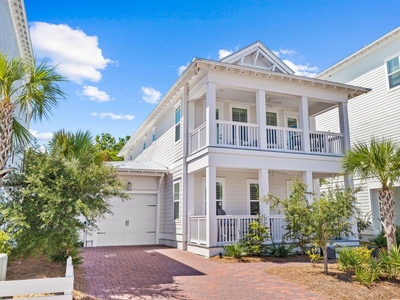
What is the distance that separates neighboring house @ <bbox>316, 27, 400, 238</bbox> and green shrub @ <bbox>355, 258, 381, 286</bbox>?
26.8 ft

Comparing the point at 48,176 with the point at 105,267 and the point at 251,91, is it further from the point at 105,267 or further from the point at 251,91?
the point at 251,91

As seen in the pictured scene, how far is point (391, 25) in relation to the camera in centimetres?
1573

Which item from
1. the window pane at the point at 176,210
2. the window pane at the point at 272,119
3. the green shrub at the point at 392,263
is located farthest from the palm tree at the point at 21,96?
the window pane at the point at 272,119

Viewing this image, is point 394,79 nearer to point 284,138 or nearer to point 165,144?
point 284,138

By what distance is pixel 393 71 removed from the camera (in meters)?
15.6

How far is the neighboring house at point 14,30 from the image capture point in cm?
978

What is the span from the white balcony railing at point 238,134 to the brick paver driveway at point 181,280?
15.1 ft

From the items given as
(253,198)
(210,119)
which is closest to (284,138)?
(253,198)

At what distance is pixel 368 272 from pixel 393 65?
12.4 m

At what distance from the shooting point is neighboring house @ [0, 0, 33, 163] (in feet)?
32.1

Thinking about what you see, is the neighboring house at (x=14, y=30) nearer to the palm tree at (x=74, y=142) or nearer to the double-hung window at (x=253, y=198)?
the palm tree at (x=74, y=142)

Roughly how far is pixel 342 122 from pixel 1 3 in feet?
45.2

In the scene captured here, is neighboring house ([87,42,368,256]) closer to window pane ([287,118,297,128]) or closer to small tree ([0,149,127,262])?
window pane ([287,118,297,128])

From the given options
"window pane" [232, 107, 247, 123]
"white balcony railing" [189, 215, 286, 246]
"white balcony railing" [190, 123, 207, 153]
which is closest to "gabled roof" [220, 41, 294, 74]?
"window pane" [232, 107, 247, 123]
